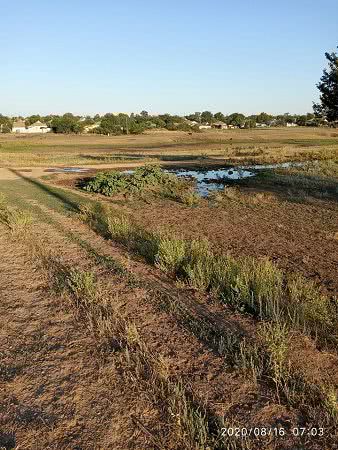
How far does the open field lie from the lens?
12.6ft

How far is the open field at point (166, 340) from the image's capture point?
3854mm

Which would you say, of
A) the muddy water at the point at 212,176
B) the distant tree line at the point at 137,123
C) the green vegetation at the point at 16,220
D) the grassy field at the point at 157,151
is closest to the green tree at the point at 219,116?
the distant tree line at the point at 137,123

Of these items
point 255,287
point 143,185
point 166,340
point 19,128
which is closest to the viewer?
point 166,340

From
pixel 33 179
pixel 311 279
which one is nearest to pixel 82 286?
pixel 311 279

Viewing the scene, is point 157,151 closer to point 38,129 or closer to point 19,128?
point 38,129

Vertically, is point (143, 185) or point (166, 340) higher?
point (166, 340)

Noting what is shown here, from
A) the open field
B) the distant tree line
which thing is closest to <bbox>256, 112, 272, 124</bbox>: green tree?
the distant tree line

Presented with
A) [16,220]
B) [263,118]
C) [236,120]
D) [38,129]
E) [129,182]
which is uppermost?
[263,118]

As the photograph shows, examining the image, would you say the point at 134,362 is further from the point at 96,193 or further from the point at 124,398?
the point at 96,193

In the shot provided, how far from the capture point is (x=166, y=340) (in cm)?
546

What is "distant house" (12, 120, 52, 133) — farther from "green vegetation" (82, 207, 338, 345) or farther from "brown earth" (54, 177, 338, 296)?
"green vegetation" (82, 207, 338, 345)

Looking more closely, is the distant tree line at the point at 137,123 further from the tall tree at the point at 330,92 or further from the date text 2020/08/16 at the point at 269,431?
the date text 2020/08/16 at the point at 269,431

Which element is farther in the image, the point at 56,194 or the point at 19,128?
the point at 19,128

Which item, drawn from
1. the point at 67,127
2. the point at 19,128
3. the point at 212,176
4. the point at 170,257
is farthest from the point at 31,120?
the point at 170,257
